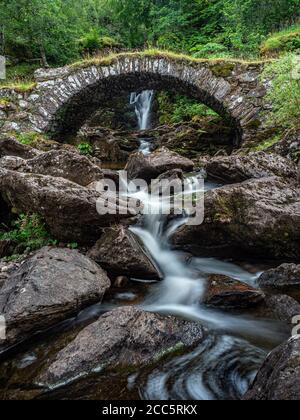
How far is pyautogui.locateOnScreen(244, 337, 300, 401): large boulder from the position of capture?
5.44 feet

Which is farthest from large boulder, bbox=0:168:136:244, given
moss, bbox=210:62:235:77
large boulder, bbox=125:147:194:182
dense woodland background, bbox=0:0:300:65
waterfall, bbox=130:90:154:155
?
waterfall, bbox=130:90:154:155

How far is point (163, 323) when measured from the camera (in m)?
2.88

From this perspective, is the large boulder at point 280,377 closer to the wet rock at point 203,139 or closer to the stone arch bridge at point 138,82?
the stone arch bridge at point 138,82

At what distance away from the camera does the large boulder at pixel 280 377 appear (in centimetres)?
166

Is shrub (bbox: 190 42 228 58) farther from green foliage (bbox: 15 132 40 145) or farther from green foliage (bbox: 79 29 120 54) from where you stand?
green foliage (bbox: 15 132 40 145)

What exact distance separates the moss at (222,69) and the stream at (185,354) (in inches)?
296

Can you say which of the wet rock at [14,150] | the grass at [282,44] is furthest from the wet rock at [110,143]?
the grass at [282,44]

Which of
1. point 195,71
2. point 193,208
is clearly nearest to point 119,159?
point 195,71

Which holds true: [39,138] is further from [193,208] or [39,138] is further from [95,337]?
[95,337]

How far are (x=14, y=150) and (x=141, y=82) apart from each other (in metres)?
5.52

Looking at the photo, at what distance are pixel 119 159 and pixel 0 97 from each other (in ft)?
13.4

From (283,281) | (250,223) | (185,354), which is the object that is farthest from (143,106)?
(185,354)

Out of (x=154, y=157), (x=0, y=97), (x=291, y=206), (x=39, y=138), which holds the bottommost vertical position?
(x=291, y=206)

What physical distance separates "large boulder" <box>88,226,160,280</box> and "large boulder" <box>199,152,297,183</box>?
2.38 metres
